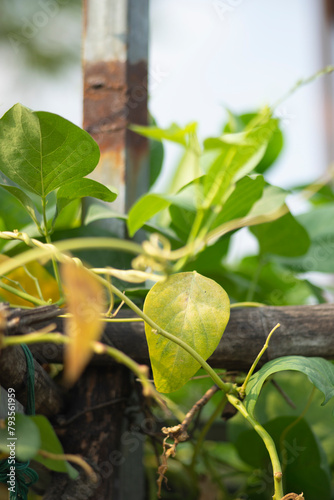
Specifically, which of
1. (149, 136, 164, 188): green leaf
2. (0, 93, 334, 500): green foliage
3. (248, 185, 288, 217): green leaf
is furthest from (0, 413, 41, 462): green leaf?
(149, 136, 164, 188): green leaf

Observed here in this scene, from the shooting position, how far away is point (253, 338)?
0.36 m

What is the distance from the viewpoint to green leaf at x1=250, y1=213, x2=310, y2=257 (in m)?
0.47

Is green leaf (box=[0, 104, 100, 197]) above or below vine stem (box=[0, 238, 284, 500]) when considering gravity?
above

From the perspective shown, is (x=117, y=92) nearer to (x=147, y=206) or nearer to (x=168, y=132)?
(x=147, y=206)

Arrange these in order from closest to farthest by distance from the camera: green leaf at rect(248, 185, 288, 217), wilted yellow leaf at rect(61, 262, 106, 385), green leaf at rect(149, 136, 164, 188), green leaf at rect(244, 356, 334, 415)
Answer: wilted yellow leaf at rect(61, 262, 106, 385) < green leaf at rect(244, 356, 334, 415) < green leaf at rect(248, 185, 288, 217) < green leaf at rect(149, 136, 164, 188)

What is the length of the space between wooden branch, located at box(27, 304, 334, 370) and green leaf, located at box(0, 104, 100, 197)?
12 cm

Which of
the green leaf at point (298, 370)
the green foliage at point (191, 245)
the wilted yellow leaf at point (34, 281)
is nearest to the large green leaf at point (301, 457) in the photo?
the green foliage at point (191, 245)

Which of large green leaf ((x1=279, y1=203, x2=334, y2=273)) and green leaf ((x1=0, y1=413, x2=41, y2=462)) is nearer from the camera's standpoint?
green leaf ((x1=0, y1=413, x2=41, y2=462))

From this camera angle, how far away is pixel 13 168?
0.31m

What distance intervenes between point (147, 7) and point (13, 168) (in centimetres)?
31

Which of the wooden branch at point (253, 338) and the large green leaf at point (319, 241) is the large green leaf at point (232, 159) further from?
the large green leaf at point (319, 241)

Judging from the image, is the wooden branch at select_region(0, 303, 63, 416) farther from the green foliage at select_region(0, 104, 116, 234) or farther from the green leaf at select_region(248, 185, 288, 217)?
the green leaf at select_region(248, 185, 288, 217)

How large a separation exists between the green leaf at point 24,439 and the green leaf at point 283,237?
0.32 m

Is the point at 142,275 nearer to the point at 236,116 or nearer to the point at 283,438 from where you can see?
the point at 283,438
